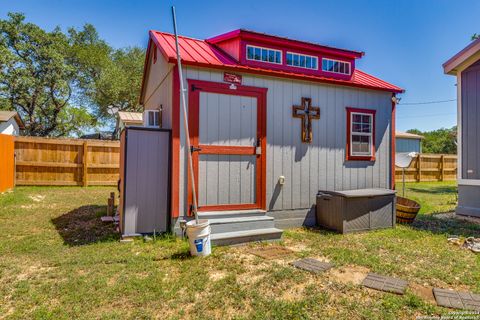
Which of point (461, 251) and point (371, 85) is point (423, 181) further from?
point (461, 251)

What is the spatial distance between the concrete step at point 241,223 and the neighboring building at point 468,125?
5226 millimetres

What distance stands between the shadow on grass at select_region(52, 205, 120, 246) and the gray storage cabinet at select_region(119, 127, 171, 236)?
1.73ft

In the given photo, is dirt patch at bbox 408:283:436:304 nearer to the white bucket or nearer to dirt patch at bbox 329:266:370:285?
dirt patch at bbox 329:266:370:285

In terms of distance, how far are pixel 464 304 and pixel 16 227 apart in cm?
682

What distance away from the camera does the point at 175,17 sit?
453 centimetres

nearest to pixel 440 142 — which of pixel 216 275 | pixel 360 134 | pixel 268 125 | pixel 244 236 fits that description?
pixel 360 134

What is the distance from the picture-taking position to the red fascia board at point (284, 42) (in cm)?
607

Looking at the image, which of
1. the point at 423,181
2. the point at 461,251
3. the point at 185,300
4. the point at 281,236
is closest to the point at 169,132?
the point at 281,236

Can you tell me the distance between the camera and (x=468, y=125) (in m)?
7.44

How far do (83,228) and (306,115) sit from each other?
4.78 meters

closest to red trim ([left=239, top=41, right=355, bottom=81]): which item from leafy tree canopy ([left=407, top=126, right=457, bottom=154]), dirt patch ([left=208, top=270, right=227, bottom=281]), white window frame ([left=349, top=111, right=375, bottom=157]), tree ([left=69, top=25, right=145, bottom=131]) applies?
white window frame ([left=349, top=111, right=375, bottom=157])

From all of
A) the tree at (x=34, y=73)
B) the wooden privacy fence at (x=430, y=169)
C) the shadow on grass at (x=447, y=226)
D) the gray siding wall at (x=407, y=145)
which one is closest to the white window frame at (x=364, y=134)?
the shadow on grass at (x=447, y=226)

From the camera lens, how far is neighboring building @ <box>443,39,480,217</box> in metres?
7.27

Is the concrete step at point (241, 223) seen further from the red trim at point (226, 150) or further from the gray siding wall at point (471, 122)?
the gray siding wall at point (471, 122)
